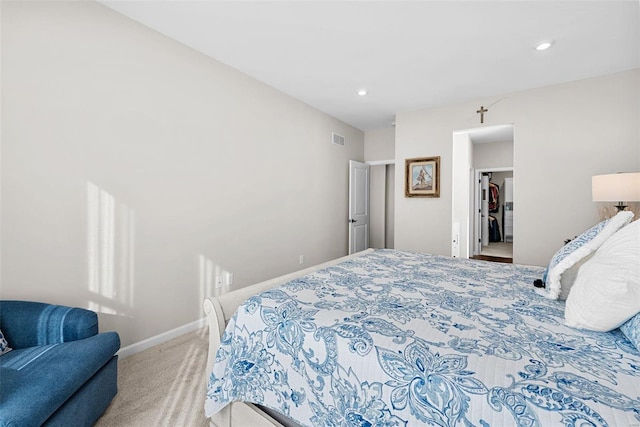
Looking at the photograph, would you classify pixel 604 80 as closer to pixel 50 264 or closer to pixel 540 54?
pixel 540 54

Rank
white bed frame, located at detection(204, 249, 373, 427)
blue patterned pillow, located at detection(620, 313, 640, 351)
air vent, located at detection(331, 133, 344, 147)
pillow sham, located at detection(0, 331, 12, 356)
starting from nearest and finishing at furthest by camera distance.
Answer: blue patterned pillow, located at detection(620, 313, 640, 351) → white bed frame, located at detection(204, 249, 373, 427) → pillow sham, located at detection(0, 331, 12, 356) → air vent, located at detection(331, 133, 344, 147)

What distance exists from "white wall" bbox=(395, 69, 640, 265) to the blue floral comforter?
2258 millimetres

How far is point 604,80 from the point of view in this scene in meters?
3.07

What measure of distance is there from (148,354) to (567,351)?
2.68 meters

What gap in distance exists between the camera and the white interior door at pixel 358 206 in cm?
509

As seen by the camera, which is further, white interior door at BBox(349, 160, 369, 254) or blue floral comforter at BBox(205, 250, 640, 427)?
white interior door at BBox(349, 160, 369, 254)

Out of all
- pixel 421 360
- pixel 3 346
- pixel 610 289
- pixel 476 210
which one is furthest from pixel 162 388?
pixel 476 210

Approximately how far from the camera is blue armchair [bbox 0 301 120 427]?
3.70 feet

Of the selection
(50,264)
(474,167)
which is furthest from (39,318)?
(474,167)

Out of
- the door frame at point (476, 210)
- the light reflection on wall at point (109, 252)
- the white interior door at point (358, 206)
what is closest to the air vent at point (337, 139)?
the white interior door at point (358, 206)

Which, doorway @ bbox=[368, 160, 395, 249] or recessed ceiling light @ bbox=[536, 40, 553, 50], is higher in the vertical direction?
recessed ceiling light @ bbox=[536, 40, 553, 50]

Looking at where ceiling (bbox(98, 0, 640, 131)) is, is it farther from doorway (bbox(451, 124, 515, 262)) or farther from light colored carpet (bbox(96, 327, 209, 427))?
light colored carpet (bbox(96, 327, 209, 427))

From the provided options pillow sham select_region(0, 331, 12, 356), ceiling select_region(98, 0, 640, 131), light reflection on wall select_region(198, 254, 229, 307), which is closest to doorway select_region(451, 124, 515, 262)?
ceiling select_region(98, 0, 640, 131)

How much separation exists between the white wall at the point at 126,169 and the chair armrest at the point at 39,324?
0.86 ft
